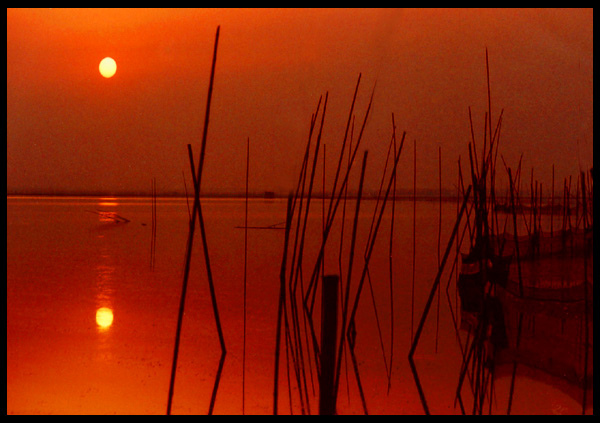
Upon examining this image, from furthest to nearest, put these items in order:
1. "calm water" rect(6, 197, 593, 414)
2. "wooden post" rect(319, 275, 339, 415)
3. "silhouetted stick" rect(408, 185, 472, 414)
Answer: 1. "calm water" rect(6, 197, 593, 414)
2. "silhouetted stick" rect(408, 185, 472, 414)
3. "wooden post" rect(319, 275, 339, 415)

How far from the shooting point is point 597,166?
202 centimetres

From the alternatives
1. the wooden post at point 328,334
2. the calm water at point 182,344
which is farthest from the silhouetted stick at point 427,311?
the wooden post at point 328,334

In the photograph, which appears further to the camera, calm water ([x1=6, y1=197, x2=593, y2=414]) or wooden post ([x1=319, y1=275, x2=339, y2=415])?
calm water ([x1=6, y1=197, x2=593, y2=414])

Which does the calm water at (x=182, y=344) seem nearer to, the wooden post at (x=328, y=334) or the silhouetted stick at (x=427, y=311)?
the silhouetted stick at (x=427, y=311)

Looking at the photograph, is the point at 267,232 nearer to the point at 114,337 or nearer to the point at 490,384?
the point at 114,337

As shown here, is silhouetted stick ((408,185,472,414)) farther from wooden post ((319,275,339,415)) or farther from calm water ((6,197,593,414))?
wooden post ((319,275,339,415))

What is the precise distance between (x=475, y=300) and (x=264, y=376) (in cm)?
125

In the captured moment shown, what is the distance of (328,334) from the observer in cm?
123

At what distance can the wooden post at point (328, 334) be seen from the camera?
121 centimetres

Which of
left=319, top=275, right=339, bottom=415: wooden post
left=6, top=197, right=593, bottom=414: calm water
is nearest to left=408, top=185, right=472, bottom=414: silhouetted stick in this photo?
left=6, top=197, right=593, bottom=414: calm water

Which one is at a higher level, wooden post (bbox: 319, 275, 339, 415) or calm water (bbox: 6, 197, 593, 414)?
wooden post (bbox: 319, 275, 339, 415)

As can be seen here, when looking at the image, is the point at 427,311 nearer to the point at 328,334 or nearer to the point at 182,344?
the point at 328,334

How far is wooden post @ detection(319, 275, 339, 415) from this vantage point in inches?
47.7

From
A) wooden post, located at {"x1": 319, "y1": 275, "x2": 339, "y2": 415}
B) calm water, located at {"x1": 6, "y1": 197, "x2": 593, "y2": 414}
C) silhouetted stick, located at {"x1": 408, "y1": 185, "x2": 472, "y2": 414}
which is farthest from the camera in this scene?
calm water, located at {"x1": 6, "y1": 197, "x2": 593, "y2": 414}
